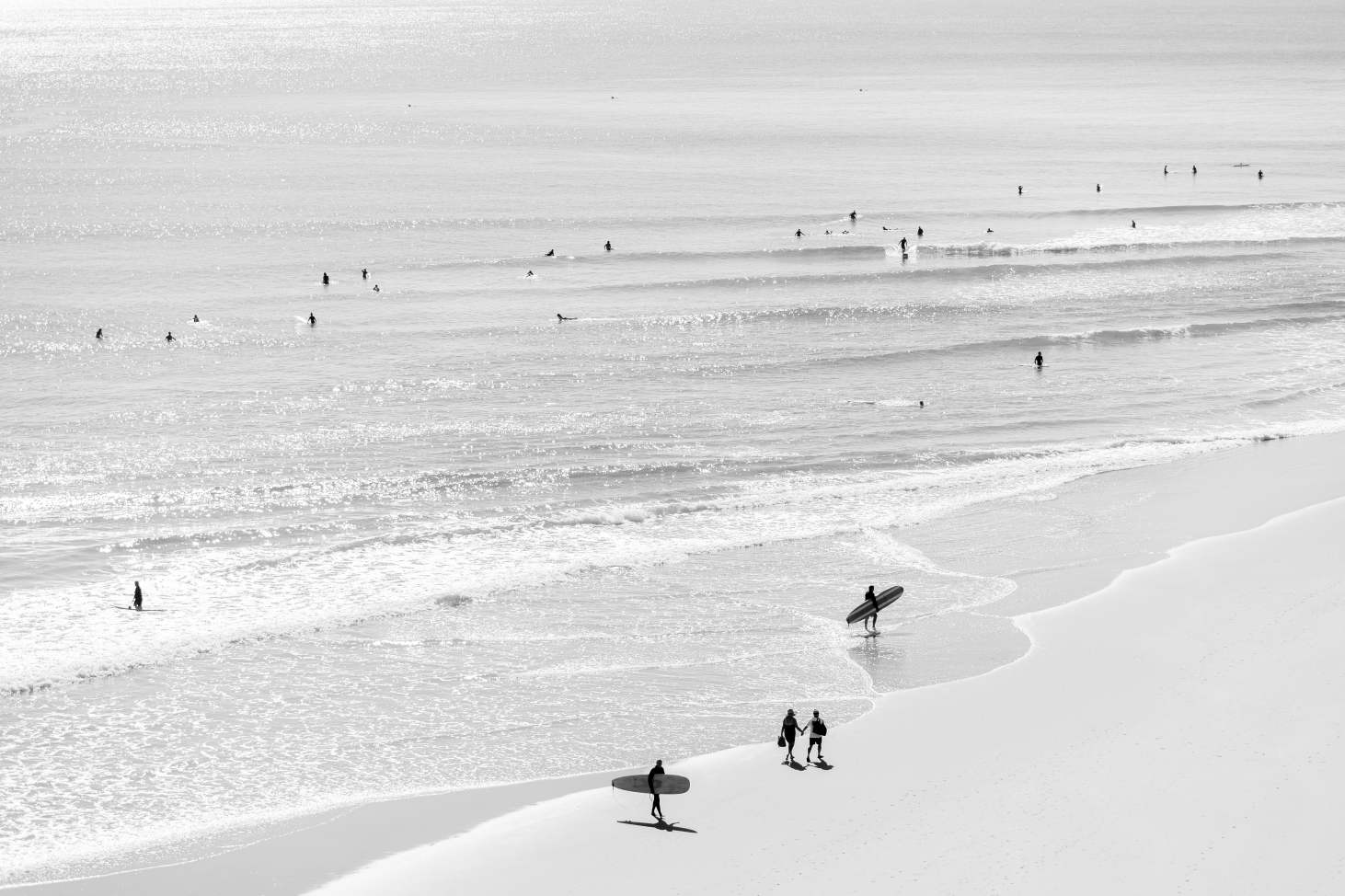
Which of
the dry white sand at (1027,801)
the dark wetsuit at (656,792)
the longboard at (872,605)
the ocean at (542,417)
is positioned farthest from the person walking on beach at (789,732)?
the longboard at (872,605)

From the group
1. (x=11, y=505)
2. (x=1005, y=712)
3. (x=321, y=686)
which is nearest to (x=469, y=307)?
(x=11, y=505)

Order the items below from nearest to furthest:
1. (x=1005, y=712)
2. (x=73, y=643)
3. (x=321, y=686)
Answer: (x=1005, y=712) < (x=321, y=686) < (x=73, y=643)

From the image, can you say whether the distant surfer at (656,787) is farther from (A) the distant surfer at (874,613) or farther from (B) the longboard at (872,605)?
(A) the distant surfer at (874,613)

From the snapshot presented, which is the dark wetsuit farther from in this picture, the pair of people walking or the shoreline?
the pair of people walking

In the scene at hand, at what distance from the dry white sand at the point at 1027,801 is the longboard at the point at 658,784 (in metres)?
0.32

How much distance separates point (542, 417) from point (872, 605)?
17.4 metres

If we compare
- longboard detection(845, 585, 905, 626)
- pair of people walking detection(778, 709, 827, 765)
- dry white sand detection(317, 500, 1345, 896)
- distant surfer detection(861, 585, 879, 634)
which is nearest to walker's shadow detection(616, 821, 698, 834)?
dry white sand detection(317, 500, 1345, 896)

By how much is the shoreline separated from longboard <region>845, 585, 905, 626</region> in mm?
1103

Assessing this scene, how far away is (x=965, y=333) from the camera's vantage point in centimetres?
5391

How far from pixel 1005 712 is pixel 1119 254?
4685 centimetres

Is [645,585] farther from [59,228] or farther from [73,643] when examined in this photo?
[59,228]

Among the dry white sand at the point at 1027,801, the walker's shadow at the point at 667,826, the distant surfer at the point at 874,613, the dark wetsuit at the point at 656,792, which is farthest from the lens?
the distant surfer at the point at 874,613

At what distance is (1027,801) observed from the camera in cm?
2106

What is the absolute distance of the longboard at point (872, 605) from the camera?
93.6 feet
